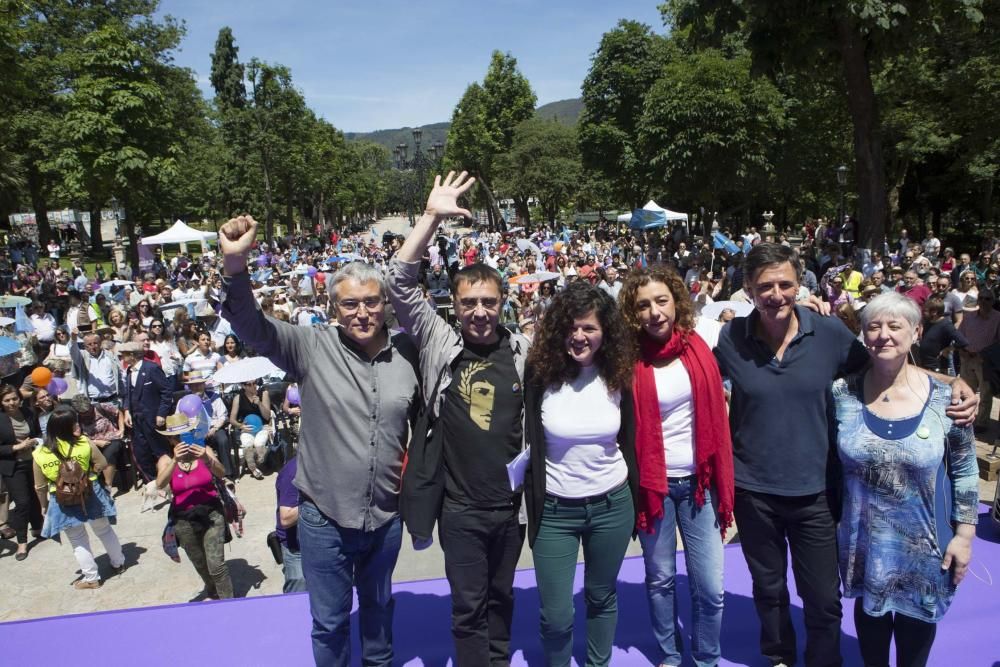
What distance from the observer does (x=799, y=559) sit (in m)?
2.61

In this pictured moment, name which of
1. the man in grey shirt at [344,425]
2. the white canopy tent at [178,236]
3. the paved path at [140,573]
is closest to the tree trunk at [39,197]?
the white canopy tent at [178,236]

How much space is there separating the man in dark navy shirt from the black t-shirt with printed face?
2.94 feet

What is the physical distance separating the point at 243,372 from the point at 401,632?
4631 millimetres

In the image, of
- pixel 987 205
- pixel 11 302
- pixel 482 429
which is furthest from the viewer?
pixel 987 205

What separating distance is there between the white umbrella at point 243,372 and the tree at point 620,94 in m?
27.3

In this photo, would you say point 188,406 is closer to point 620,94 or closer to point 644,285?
point 644,285

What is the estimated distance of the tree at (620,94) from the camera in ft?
107

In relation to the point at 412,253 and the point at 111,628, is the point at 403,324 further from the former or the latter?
the point at 111,628

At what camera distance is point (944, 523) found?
238 centimetres

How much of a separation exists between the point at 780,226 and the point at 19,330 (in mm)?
43201

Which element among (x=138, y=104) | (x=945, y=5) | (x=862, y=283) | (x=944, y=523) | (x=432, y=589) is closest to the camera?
(x=944, y=523)

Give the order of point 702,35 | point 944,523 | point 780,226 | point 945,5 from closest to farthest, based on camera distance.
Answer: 1. point 944,523
2. point 945,5
3. point 702,35
4. point 780,226

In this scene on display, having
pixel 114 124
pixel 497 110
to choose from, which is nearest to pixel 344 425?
pixel 114 124

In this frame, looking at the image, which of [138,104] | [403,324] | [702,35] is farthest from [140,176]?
[403,324]
